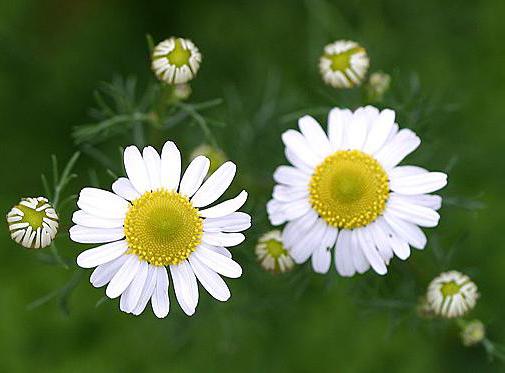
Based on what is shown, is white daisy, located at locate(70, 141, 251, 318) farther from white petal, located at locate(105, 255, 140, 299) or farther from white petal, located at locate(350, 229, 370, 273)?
white petal, located at locate(350, 229, 370, 273)

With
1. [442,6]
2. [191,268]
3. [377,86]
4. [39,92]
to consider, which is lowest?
[191,268]

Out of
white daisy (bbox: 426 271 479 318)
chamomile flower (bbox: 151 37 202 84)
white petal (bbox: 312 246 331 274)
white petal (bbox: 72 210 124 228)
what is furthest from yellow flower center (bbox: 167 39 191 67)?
white daisy (bbox: 426 271 479 318)

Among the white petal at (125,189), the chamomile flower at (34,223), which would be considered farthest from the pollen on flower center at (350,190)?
the chamomile flower at (34,223)

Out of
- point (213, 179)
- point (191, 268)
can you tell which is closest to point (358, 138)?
point (213, 179)

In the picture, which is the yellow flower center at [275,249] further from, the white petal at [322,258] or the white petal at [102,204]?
the white petal at [102,204]

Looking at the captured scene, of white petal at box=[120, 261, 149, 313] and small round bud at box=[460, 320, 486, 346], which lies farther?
small round bud at box=[460, 320, 486, 346]

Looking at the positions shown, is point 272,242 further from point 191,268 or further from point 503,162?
point 503,162
